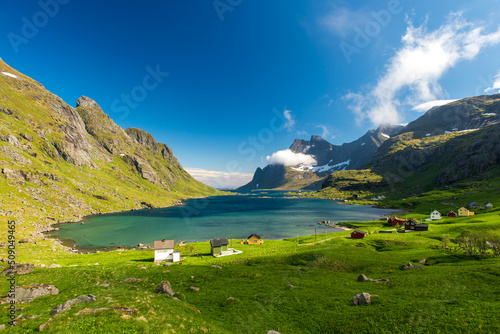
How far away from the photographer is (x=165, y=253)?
62.6 metres

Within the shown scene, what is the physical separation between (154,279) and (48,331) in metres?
22.5

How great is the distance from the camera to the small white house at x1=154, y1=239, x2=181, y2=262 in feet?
203

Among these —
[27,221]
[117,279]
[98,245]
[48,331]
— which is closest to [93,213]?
[27,221]

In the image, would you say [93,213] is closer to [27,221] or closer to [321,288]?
[27,221]

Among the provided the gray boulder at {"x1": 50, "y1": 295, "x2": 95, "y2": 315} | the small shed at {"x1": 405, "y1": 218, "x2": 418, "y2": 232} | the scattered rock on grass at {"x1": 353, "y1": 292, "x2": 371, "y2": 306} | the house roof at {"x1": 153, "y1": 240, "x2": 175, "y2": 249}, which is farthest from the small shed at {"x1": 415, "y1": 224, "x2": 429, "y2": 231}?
the gray boulder at {"x1": 50, "y1": 295, "x2": 95, "y2": 315}

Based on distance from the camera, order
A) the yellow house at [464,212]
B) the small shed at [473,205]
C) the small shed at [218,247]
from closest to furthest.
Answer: the small shed at [218,247] → the yellow house at [464,212] → the small shed at [473,205]

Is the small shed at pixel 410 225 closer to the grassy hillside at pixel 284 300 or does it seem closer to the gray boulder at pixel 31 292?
the grassy hillside at pixel 284 300

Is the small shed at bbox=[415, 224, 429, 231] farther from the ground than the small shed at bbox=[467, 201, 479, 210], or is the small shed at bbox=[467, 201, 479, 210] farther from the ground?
the small shed at bbox=[467, 201, 479, 210]

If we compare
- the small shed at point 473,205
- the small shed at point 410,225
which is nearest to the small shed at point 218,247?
the small shed at point 410,225

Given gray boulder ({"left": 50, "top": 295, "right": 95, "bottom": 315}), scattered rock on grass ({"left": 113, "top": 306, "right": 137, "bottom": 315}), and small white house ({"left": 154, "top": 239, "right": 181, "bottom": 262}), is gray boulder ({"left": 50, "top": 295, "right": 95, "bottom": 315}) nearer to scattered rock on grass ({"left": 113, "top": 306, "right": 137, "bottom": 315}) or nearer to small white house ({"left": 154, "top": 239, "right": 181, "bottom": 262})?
scattered rock on grass ({"left": 113, "top": 306, "right": 137, "bottom": 315})

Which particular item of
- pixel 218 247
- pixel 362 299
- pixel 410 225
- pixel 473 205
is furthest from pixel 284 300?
pixel 473 205

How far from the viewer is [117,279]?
121 feet

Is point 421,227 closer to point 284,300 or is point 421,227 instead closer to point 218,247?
point 218,247

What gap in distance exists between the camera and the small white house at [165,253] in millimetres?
61938
